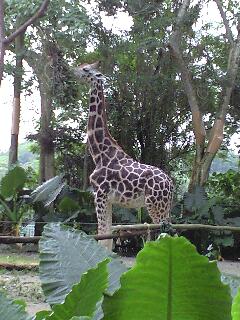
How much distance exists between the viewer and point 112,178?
6.06 metres

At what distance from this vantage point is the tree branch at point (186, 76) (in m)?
8.60

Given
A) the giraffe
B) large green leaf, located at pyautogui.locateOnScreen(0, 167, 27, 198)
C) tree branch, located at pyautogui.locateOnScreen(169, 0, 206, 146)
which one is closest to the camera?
the giraffe

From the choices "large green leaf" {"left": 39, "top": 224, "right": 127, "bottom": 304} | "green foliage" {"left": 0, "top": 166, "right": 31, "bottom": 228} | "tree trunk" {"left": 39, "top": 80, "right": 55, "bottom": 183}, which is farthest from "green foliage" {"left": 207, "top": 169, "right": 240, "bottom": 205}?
"large green leaf" {"left": 39, "top": 224, "right": 127, "bottom": 304}

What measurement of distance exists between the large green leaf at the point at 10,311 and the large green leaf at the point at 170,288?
156mm

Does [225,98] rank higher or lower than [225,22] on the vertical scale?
lower

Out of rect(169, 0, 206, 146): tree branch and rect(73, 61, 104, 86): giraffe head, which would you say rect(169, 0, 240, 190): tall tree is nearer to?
rect(169, 0, 206, 146): tree branch

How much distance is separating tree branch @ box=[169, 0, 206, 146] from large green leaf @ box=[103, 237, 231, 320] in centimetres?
807

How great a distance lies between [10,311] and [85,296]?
0.14 m

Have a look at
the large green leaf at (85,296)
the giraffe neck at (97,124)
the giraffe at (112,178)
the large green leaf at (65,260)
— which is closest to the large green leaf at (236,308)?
the large green leaf at (85,296)

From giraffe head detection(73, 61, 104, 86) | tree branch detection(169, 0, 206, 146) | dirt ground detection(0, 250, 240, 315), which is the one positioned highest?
tree branch detection(169, 0, 206, 146)

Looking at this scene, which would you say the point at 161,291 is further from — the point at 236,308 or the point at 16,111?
the point at 16,111

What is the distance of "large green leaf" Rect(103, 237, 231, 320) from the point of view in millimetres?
671

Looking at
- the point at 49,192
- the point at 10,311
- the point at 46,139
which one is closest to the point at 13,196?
the point at 49,192

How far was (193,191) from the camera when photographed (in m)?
8.94
